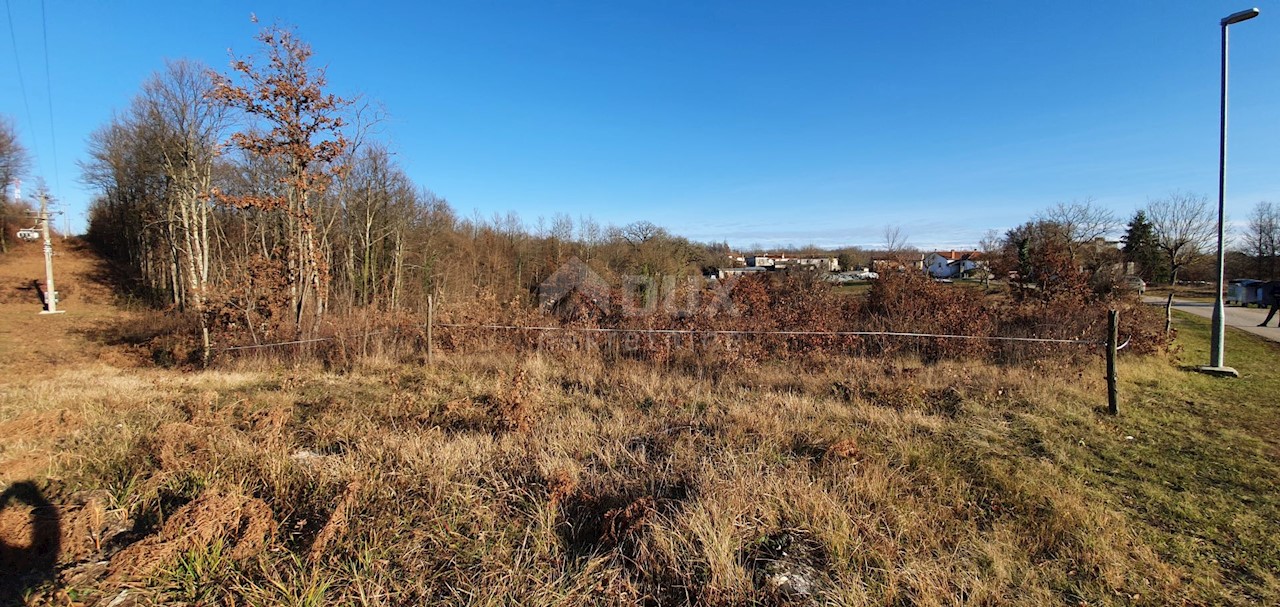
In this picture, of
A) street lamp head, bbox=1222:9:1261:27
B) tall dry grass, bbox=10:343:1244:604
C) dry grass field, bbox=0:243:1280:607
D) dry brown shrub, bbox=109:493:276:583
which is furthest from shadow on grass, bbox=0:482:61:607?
street lamp head, bbox=1222:9:1261:27

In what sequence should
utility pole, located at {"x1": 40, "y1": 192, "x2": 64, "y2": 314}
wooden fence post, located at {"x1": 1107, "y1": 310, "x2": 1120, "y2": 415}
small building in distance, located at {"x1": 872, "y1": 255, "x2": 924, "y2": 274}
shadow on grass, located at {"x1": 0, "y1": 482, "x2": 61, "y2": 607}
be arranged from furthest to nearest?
utility pole, located at {"x1": 40, "y1": 192, "x2": 64, "y2": 314}
small building in distance, located at {"x1": 872, "y1": 255, "x2": 924, "y2": 274}
wooden fence post, located at {"x1": 1107, "y1": 310, "x2": 1120, "y2": 415}
shadow on grass, located at {"x1": 0, "y1": 482, "x2": 61, "y2": 607}

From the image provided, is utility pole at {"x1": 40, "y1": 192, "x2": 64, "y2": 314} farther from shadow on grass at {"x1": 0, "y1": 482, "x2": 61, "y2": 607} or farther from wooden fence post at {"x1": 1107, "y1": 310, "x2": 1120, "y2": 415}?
wooden fence post at {"x1": 1107, "y1": 310, "x2": 1120, "y2": 415}

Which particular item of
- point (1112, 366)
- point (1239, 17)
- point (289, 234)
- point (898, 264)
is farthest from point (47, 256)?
point (1239, 17)

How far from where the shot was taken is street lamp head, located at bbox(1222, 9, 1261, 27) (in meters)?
8.52

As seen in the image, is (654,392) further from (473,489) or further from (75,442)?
(75,442)

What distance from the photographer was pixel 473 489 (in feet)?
→ 12.0

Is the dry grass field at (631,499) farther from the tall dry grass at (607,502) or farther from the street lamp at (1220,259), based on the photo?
the street lamp at (1220,259)

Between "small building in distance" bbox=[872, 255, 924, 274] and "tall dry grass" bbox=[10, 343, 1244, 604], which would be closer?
"tall dry grass" bbox=[10, 343, 1244, 604]

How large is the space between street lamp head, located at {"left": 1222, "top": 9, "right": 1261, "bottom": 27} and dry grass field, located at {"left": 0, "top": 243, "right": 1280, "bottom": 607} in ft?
24.3

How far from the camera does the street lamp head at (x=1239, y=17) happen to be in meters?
8.52

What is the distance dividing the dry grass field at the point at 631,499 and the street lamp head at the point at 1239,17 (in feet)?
24.3

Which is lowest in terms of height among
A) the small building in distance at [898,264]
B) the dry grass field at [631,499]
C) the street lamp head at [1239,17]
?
the dry grass field at [631,499]

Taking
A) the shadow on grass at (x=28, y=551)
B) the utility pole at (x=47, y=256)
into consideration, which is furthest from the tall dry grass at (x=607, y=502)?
the utility pole at (x=47, y=256)

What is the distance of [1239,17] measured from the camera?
28.6 feet
